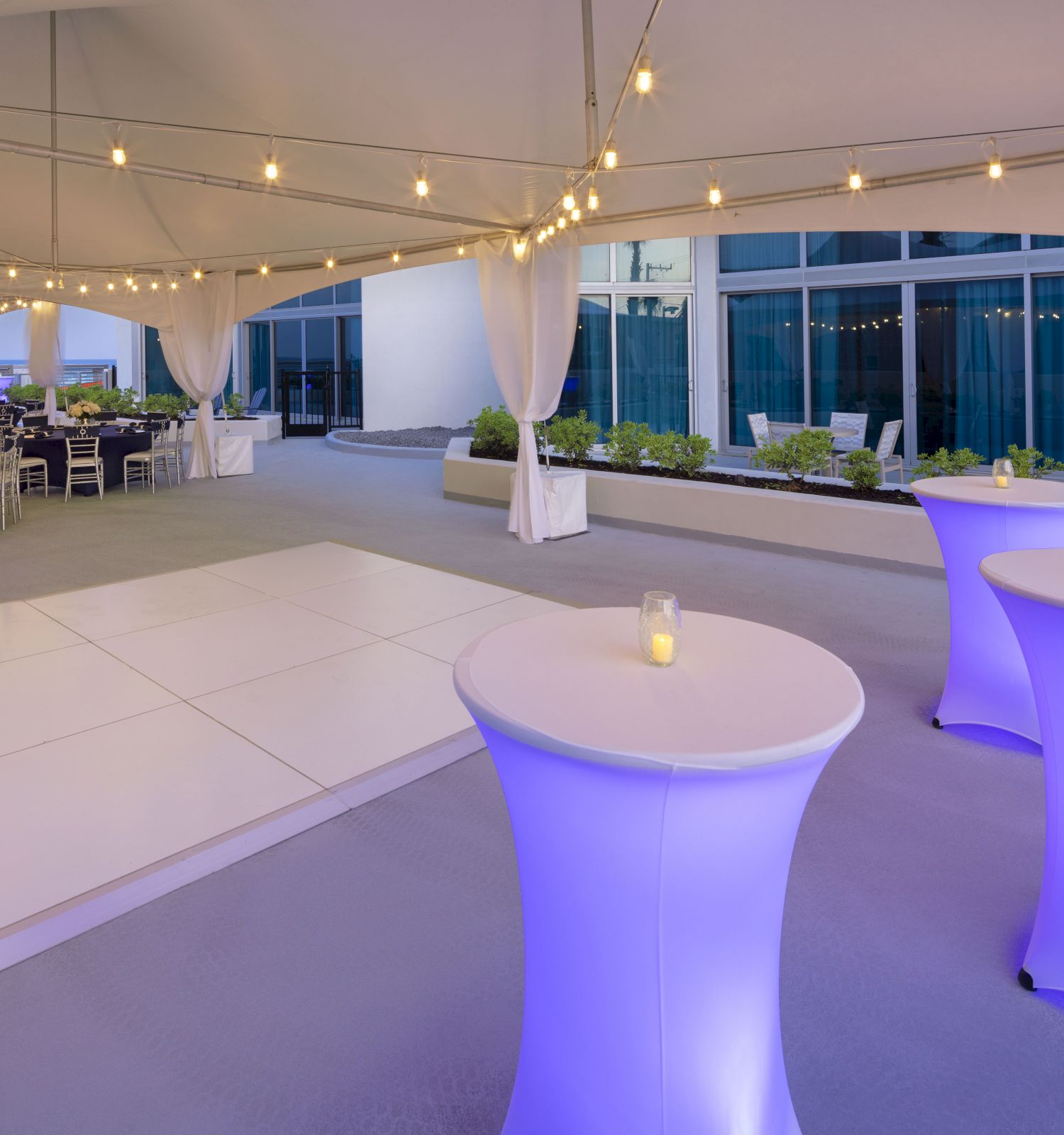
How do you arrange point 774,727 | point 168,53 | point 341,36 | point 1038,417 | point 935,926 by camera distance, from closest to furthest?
point 774,727 → point 935,926 → point 341,36 → point 168,53 → point 1038,417

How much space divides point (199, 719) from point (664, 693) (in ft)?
9.74

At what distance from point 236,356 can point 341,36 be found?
17.5m

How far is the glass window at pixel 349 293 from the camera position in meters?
19.4

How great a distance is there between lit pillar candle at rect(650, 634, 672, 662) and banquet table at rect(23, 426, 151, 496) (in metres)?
11.3

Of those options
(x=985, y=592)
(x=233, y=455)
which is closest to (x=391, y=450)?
(x=233, y=455)

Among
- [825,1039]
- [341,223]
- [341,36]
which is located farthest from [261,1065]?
[341,223]

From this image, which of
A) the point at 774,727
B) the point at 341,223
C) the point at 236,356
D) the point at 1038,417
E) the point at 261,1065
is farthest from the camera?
the point at 236,356

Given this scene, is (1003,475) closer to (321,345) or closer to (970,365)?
(970,365)

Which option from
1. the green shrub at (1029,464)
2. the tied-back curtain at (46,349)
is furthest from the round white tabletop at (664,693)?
the tied-back curtain at (46,349)

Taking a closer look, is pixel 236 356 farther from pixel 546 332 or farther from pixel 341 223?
pixel 546 332

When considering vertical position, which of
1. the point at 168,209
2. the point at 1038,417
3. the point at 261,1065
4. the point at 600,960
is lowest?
the point at 261,1065

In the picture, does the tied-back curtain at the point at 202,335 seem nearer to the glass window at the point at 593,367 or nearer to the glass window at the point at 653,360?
the glass window at the point at 593,367

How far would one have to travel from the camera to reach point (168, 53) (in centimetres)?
665

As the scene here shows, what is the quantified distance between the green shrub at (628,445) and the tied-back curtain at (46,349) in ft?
37.7
